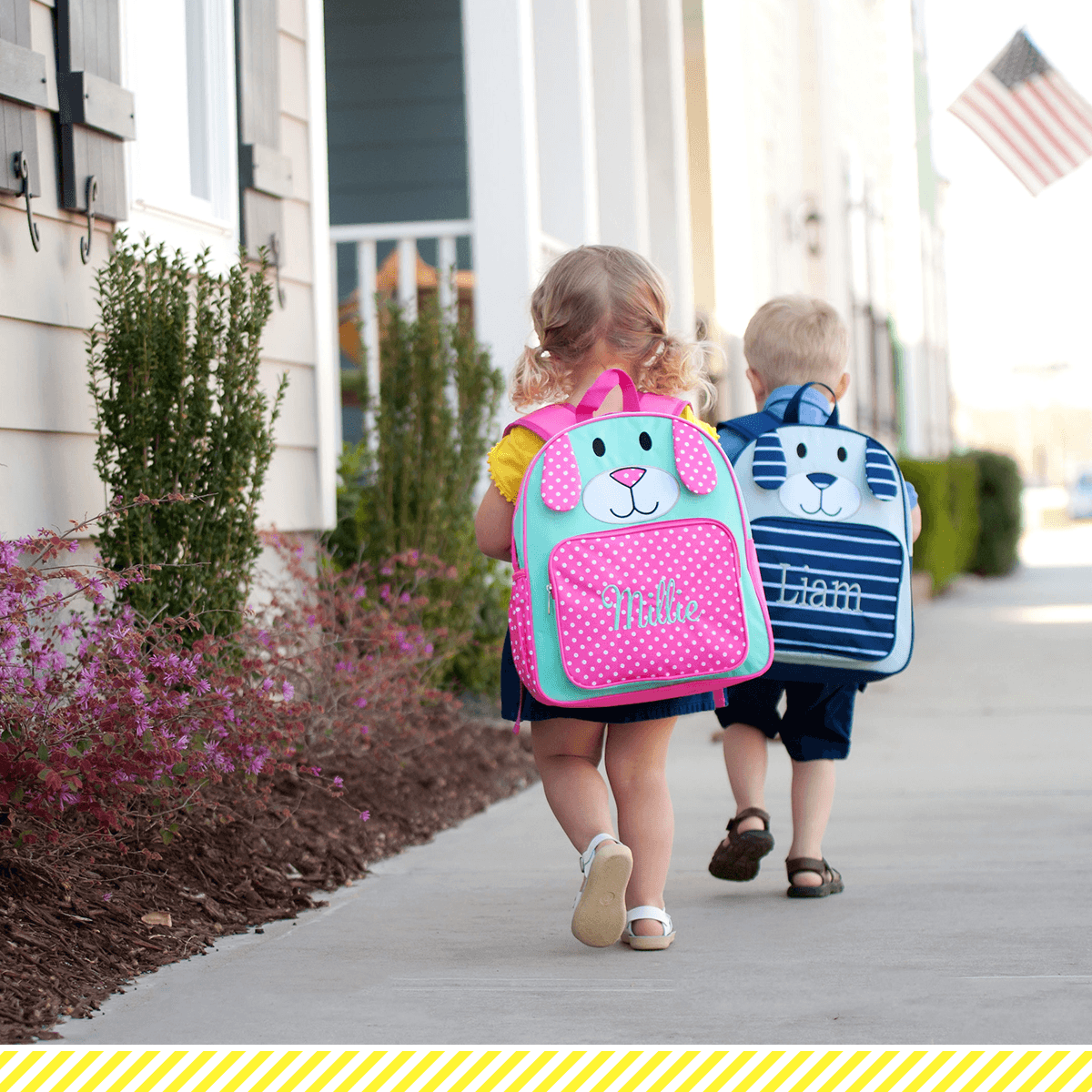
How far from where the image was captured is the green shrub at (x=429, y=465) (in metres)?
5.89

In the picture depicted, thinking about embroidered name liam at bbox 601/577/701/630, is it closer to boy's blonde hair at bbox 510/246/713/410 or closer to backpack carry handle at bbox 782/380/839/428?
boy's blonde hair at bbox 510/246/713/410

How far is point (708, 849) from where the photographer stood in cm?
418

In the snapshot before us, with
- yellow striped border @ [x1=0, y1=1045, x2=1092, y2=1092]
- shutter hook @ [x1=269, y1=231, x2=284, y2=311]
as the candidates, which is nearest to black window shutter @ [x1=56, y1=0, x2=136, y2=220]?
shutter hook @ [x1=269, y1=231, x2=284, y2=311]

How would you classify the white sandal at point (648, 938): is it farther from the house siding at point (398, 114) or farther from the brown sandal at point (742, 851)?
the house siding at point (398, 114)

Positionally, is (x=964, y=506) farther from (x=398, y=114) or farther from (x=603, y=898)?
(x=603, y=898)

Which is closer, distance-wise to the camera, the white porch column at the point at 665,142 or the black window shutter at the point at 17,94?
the black window shutter at the point at 17,94

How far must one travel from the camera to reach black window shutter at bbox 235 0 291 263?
4.95m

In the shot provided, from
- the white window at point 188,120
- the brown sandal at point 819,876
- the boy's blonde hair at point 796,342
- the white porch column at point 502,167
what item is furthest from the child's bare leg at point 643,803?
the white porch column at point 502,167

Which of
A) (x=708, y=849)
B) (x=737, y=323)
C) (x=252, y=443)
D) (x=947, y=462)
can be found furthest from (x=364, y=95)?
(x=947, y=462)

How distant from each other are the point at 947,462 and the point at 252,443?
40.1 feet

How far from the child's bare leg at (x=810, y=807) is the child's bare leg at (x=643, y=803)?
1.76 ft

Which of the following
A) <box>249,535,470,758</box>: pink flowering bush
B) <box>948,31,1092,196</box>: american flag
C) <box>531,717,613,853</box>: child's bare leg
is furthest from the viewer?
<box>948,31,1092,196</box>: american flag

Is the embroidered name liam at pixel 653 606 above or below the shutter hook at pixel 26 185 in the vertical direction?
below

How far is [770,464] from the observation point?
3.42 metres
